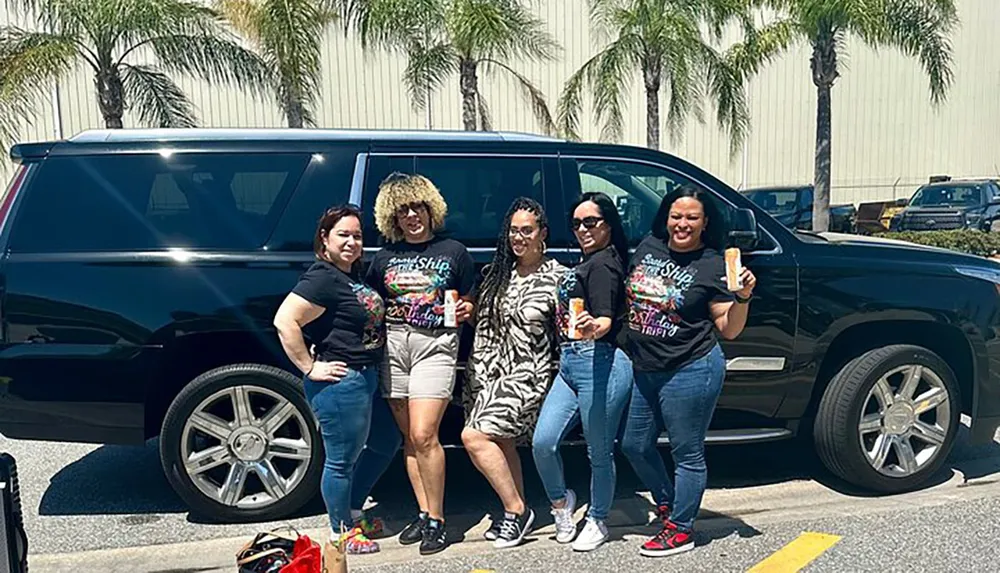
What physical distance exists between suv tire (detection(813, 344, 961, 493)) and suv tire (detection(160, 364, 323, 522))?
2.73 m

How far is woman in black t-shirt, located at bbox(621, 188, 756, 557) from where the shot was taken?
11.1ft

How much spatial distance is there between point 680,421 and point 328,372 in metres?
1.53

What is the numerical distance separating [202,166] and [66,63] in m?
10.3

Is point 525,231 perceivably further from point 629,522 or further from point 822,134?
point 822,134

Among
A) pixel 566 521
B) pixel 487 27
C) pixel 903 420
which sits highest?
pixel 487 27

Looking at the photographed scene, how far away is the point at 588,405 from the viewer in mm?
3527

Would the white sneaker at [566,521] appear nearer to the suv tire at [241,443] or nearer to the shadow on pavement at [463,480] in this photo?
the shadow on pavement at [463,480]

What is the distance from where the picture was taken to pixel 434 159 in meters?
4.18

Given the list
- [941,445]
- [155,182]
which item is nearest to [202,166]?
[155,182]

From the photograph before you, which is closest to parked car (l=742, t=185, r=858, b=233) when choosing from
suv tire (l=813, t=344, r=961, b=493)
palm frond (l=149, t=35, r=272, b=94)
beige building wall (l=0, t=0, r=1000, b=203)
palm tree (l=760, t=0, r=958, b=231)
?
palm tree (l=760, t=0, r=958, b=231)

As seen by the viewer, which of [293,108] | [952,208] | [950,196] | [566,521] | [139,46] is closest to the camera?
[566,521]

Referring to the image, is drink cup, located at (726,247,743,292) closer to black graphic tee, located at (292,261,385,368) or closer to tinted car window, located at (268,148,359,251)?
black graphic tee, located at (292,261,385,368)

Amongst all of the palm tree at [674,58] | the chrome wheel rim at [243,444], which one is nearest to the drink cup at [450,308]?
the chrome wheel rim at [243,444]

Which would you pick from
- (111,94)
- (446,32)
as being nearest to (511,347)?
(446,32)
